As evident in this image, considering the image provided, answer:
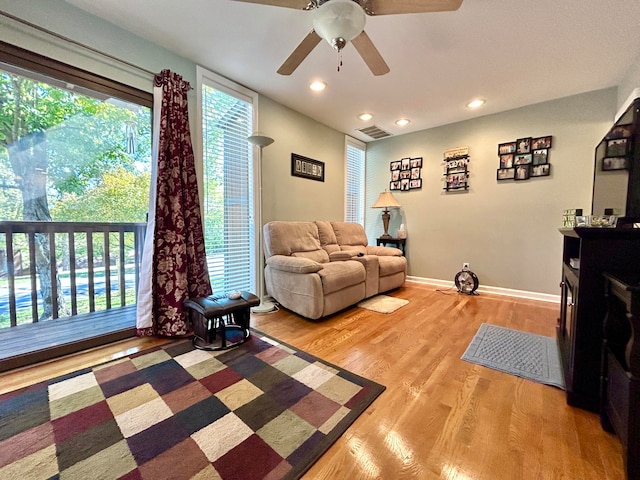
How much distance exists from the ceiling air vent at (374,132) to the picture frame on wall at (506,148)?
64.3 inches

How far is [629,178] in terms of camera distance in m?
1.79

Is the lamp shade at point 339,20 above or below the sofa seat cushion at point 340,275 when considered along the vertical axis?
above

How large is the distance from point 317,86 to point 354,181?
81.1 inches

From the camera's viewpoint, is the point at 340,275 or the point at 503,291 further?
the point at 503,291

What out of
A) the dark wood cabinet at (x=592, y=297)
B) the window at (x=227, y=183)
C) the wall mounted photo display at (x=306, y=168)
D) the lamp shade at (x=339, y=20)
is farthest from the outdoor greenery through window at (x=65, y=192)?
the dark wood cabinet at (x=592, y=297)

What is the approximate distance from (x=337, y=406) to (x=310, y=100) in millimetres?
3182

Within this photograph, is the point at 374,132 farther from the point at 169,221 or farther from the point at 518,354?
the point at 518,354

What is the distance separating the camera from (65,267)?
2.44 meters

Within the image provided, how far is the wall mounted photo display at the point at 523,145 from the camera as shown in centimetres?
326

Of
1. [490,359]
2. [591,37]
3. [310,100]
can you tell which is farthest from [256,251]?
Result: [591,37]

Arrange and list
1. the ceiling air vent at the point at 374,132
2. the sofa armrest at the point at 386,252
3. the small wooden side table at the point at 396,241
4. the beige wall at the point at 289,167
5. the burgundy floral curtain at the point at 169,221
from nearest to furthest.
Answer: the burgundy floral curtain at the point at 169,221 → the beige wall at the point at 289,167 → the sofa armrest at the point at 386,252 → the ceiling air vent at the point at 374,132 → the small wooden side table at the point at 396,241

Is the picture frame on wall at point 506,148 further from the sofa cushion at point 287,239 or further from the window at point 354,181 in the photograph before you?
the sofa cushion at point 287,239

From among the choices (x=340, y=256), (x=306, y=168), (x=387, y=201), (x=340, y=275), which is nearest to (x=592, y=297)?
(x=340, y=275)

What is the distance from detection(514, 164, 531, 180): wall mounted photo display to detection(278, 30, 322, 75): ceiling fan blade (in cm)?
308
